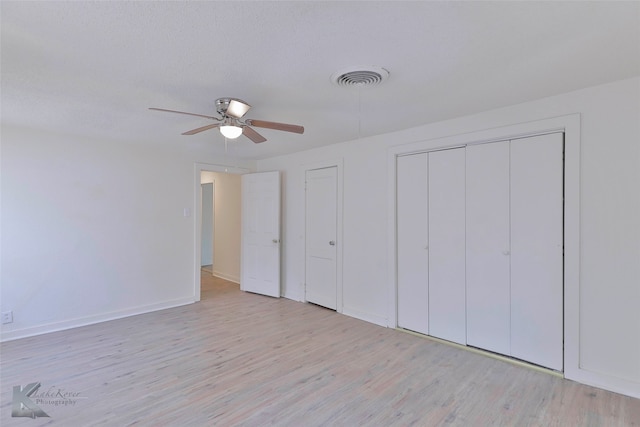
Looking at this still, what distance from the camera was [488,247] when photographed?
2.95 metres

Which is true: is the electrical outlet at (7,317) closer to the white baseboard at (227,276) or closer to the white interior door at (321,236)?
the white baseboard at (227,276)

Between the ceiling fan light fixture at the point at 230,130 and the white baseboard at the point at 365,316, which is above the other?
the ceiling fan light fixture at the point at 230,130

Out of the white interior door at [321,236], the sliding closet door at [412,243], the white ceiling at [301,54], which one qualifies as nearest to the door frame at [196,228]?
the white interior door at [321,236]

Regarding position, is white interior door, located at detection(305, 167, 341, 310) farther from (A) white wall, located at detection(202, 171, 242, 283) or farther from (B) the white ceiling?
(A) white wall, located at detection(202, 171, 242, 283)

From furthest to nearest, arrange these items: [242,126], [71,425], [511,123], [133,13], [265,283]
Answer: [265,283] < [511,123] < [242,126] < [71,425] < [133,13]

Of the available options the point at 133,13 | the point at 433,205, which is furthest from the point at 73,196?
the point at 433,205

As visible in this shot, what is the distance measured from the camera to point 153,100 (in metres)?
2.56

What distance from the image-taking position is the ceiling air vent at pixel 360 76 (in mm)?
2021

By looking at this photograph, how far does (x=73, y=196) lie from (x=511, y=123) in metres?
4.74

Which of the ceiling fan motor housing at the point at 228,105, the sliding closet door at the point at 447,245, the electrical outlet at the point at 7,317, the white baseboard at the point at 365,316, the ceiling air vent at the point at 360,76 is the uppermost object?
the ceiling air vent at the point at 360,76

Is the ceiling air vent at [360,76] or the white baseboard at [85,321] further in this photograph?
the white baseboard at [85,321]

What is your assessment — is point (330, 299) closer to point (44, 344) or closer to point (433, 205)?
point (433, 205)

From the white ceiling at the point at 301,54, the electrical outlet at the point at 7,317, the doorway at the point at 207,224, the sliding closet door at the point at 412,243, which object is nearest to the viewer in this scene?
the white ceiling at the point at 301,54

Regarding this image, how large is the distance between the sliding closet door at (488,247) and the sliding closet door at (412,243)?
1.50 ft
